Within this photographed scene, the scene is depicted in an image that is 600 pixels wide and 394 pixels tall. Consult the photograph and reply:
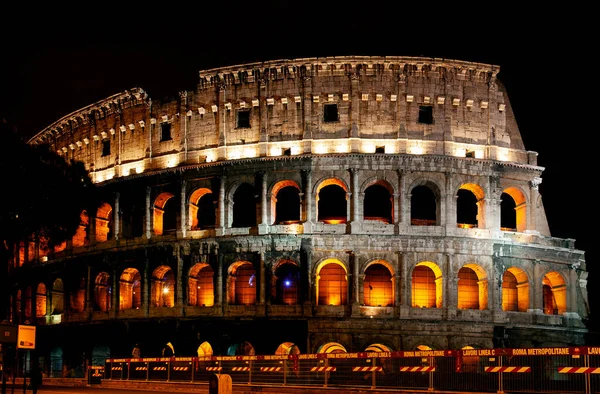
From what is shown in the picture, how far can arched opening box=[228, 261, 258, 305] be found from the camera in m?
41.2

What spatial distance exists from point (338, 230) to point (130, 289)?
484 inches

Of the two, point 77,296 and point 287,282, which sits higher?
point 287,282

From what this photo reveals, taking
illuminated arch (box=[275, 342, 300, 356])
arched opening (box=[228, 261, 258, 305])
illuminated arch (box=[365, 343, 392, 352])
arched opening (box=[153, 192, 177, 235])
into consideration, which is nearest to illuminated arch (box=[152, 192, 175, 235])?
arched opening (box=[153, 192, 177, 235])

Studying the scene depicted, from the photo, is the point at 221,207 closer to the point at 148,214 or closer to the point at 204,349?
the point at 148,214

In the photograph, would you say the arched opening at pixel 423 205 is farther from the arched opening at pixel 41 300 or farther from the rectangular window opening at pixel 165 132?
the arched opening at pixel 41 300

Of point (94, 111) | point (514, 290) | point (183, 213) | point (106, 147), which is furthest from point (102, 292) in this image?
point (514, 290)

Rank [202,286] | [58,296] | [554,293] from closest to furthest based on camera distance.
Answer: [554,293], [202,286], [58,296]

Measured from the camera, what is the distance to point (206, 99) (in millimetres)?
42531

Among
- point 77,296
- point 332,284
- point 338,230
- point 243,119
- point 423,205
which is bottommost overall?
point 77,296

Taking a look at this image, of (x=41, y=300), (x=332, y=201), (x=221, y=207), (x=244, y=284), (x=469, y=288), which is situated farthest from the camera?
(x=41, y=300)

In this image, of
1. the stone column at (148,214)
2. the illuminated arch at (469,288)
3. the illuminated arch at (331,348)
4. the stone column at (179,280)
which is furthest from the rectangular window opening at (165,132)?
the illuminated arch at (469,288)

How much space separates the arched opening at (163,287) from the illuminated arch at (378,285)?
373 inches

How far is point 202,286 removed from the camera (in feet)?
140

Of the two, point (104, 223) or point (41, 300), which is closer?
point (104, 223)
